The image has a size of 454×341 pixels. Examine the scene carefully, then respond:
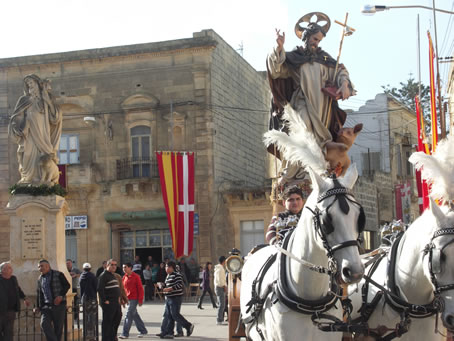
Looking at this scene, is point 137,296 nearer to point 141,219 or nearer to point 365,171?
point 141,219

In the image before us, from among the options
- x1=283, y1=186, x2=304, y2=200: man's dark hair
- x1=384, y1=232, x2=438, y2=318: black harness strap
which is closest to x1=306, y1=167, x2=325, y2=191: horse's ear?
x1=384, y1=232, x2=438, y2=318: black harness strap

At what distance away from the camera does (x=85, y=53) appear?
33188mm

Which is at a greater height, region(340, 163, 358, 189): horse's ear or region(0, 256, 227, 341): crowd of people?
region(340, 163, 358, 189): horse's ear

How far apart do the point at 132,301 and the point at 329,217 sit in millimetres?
11788

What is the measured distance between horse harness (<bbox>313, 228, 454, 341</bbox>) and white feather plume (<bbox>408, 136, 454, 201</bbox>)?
393mm

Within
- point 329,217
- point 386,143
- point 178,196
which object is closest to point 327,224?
point 329,217

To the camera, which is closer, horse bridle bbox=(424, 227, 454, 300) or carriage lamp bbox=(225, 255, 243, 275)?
horse bridle bbox=(424, 227, 454, 300)

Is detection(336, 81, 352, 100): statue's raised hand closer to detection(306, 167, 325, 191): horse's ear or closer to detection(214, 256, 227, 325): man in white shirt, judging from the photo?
detection(306, 167, 325, 191): horse's ear

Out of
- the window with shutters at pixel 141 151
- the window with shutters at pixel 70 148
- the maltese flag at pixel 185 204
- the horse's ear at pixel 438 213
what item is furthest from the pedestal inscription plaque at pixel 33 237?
the window with shutters at pixel 70 148

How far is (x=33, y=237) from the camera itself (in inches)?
587

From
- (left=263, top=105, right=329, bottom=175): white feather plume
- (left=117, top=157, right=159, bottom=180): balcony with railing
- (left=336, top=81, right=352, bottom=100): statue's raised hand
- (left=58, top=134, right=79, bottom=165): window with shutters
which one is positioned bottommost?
(left=263, top=105, right=329, bottom=175): white feather plume

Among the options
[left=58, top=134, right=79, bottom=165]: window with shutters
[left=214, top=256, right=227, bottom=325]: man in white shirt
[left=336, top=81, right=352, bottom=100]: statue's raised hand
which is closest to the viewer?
[left=336, top=81, right=352, bottom=100]: statue's raised hand

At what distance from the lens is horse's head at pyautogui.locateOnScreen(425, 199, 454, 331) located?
5566 mm

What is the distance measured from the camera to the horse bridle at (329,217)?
5.19 m
